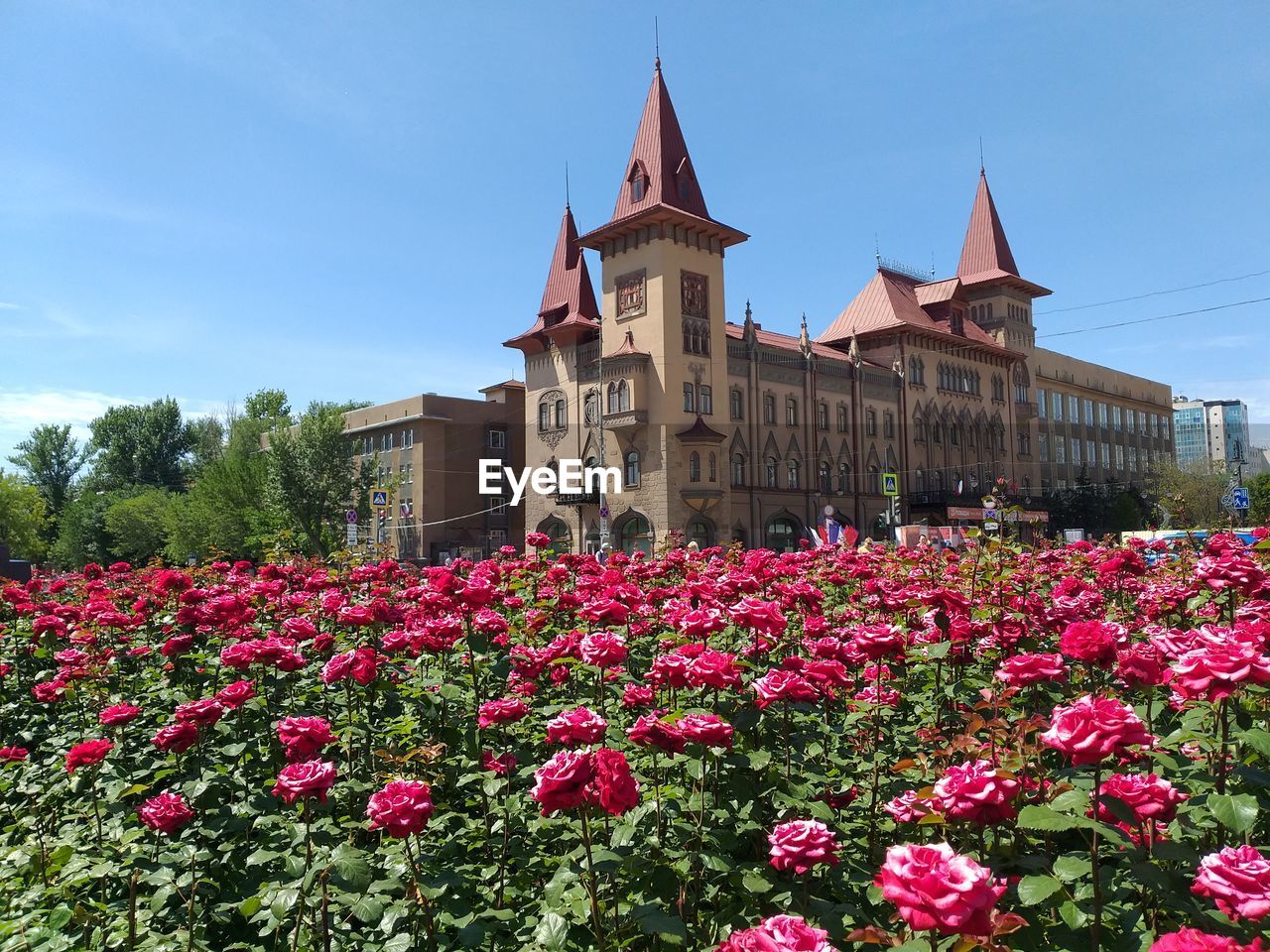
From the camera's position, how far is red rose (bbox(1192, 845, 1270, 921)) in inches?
68.2

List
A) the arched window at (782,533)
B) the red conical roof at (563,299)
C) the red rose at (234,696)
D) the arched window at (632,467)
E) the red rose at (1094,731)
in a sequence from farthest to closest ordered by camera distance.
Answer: the red conical roof at (563,299) < the arched window at (782,533) < the arched window at (632,467) < the red rose at (234,696) < the red rose at (1094,731)

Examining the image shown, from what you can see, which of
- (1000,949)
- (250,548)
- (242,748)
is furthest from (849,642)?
(250,548)

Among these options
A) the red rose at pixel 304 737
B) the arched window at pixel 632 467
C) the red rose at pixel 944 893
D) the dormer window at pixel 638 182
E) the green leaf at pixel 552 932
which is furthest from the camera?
the dormer window at pixel 638 182

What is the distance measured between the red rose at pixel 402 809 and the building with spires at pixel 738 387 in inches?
1270

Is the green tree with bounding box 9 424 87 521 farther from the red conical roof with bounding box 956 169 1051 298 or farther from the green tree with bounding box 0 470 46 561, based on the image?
the red conical roof with bounding box 956 169 1051 298

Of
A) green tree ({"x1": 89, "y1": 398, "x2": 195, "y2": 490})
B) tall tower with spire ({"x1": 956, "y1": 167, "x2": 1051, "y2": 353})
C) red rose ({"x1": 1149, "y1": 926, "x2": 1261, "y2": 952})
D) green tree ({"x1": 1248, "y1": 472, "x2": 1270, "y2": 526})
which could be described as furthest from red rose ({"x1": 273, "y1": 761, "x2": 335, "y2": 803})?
green tree ({"x1": 89, "y1": 398, "x2": 195, "y2": 490})

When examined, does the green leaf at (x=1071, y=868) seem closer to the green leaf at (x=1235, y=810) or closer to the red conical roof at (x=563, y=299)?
the green leaf at (x=1235, y=810)

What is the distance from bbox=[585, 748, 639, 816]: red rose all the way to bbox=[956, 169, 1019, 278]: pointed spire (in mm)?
66922

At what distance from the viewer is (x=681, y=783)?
375 centimetres

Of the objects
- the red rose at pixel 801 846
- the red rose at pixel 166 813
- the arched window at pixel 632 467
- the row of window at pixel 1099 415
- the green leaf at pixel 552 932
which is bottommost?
the green leaf at pixel 552 932

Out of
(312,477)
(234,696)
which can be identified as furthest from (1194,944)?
(312,477)

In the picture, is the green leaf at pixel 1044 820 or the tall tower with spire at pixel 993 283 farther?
the tall tower with spire at pixel 993 283

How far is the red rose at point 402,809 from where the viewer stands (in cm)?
270

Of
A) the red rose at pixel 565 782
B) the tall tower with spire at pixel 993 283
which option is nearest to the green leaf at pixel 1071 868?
the red rose at pixel 565 782
